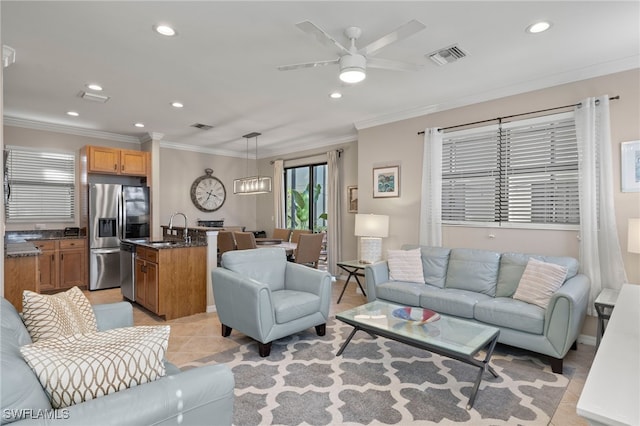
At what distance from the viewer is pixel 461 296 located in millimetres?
3406

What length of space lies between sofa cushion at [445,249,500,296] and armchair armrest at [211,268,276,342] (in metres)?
2.11

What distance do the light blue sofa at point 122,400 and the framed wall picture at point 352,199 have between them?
500cm

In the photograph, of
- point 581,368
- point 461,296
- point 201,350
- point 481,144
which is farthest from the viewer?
point 481,144

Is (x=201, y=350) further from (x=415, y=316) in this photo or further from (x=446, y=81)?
(x=446, y=81)

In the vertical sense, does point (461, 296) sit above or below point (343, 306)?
above

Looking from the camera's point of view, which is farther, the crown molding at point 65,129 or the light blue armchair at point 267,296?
the crown molding at point 65,129

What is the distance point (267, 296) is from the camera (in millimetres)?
3010

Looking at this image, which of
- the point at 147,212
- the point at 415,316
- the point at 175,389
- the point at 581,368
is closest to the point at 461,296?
the point at 415,316

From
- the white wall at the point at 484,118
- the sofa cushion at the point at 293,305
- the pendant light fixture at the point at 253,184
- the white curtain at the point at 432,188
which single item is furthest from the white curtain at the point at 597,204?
the pendant light fixture at the point at 253,184

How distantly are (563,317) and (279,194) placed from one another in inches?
229

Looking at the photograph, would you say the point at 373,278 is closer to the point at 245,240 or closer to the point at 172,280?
the point at 245,240

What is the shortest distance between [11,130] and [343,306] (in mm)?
5665

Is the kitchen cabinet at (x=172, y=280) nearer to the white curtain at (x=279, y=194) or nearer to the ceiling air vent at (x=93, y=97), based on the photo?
the ceiling air vent at (x=93, y=97)

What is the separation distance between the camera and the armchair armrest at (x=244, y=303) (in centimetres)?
298
